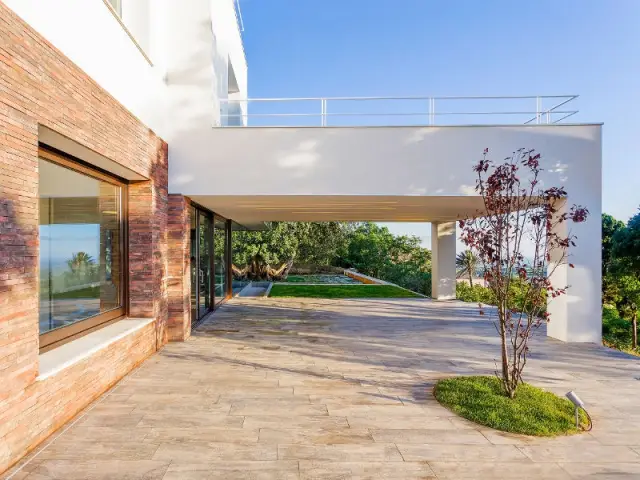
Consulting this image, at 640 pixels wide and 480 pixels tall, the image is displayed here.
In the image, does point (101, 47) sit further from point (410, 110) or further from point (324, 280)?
point (324, 280)

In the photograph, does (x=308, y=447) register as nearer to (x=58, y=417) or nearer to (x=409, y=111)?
(x=58, y=417)

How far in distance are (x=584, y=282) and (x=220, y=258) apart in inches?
378

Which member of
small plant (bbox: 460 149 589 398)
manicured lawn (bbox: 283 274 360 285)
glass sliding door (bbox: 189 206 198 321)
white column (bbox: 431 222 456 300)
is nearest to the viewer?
small plant (bbox: 460 149 589 398)

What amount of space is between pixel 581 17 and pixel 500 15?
2.21 meters

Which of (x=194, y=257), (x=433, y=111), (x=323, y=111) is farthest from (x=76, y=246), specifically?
(x=433, y=111)

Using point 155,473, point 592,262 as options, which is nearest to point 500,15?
point 592,262

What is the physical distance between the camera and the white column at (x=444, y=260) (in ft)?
47.1

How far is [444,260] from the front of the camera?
14539mm

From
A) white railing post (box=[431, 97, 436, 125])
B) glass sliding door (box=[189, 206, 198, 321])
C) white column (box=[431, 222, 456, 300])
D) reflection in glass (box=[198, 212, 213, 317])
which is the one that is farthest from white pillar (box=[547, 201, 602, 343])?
reflection in glass (box=[198, 212, 213, 317])

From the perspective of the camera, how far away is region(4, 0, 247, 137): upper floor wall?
4.75 metres

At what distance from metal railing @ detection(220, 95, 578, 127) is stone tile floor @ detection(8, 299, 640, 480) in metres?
4.16

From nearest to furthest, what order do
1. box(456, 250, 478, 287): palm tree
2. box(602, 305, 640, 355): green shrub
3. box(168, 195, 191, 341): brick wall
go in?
box(168, 195, 191, 341): brick wall, box(602, 305, 640, 355): green shrub, box(456, 250, 478, 287): palm tree

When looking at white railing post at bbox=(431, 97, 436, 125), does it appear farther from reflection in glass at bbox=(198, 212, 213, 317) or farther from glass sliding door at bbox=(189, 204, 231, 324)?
reflection in glass at bbox=(198, 212, 213, 317)

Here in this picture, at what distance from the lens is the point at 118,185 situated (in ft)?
21.0
